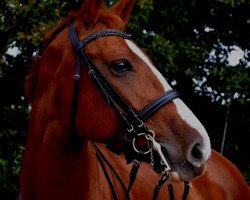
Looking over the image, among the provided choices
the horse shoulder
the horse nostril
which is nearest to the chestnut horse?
the horse nostril

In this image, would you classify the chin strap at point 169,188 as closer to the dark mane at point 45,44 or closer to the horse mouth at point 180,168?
the horse mouth at point 180,168

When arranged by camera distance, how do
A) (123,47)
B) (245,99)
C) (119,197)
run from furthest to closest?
1. (245,99)
2. (119,197)
3. (123,47)

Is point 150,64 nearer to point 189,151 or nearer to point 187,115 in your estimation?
point 187,115

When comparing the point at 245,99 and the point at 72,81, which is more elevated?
the point at 72,81

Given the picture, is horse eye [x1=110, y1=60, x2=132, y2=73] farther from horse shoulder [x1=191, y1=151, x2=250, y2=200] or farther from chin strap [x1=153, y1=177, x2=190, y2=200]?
horse shoulder [x1=191, y1=151, x2=250, y2=200]

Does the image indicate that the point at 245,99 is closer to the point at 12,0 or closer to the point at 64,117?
the point at 12,0

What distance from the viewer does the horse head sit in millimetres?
2713

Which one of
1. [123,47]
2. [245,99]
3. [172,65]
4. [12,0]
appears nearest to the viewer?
[123,47]

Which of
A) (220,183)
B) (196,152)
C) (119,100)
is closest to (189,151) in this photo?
(196,152)

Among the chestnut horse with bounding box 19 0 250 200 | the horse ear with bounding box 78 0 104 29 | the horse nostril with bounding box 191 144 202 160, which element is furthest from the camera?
the horse ear with bounding box 78 0 104 29

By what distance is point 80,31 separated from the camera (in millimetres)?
3072

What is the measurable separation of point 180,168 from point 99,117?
515mm

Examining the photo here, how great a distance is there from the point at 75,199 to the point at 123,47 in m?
0.89

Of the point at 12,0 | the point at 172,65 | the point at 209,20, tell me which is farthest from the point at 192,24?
the point at 12,0
